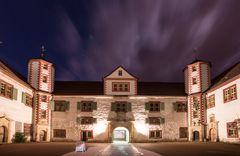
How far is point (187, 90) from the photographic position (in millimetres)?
42000

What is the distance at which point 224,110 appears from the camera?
108 ft

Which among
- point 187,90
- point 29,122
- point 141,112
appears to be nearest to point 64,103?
point 29,122

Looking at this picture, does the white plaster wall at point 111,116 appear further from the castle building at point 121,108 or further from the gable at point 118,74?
the gable at point 118,74

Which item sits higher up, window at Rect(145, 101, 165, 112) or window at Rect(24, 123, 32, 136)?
window at Rect(145, 101, 165, 112)

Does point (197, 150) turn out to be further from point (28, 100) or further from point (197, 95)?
point (28, 100)

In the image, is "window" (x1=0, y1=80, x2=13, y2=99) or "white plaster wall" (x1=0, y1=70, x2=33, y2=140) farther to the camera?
"white plaster wall" (x1=0, y1=70, x2=33, y2=140)

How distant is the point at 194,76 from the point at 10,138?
23.4m

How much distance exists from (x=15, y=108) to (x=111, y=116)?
523 inches

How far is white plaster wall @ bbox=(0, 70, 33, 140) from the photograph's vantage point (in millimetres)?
28656

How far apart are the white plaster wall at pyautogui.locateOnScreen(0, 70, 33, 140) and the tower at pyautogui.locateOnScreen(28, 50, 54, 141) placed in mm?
1403

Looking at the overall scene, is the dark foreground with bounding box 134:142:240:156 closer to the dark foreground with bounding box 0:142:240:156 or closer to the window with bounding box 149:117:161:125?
the dark foreground with bounding box 0:142:240:156

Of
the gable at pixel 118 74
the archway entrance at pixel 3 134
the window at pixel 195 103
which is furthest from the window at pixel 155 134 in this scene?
the archway entrance at pixel 3 134

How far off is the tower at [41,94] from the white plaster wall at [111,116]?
144 cm

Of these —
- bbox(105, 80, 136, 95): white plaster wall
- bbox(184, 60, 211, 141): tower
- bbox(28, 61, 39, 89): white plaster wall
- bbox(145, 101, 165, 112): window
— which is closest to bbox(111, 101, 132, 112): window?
bbox(105, 80, 136, 95): white plaster wall
